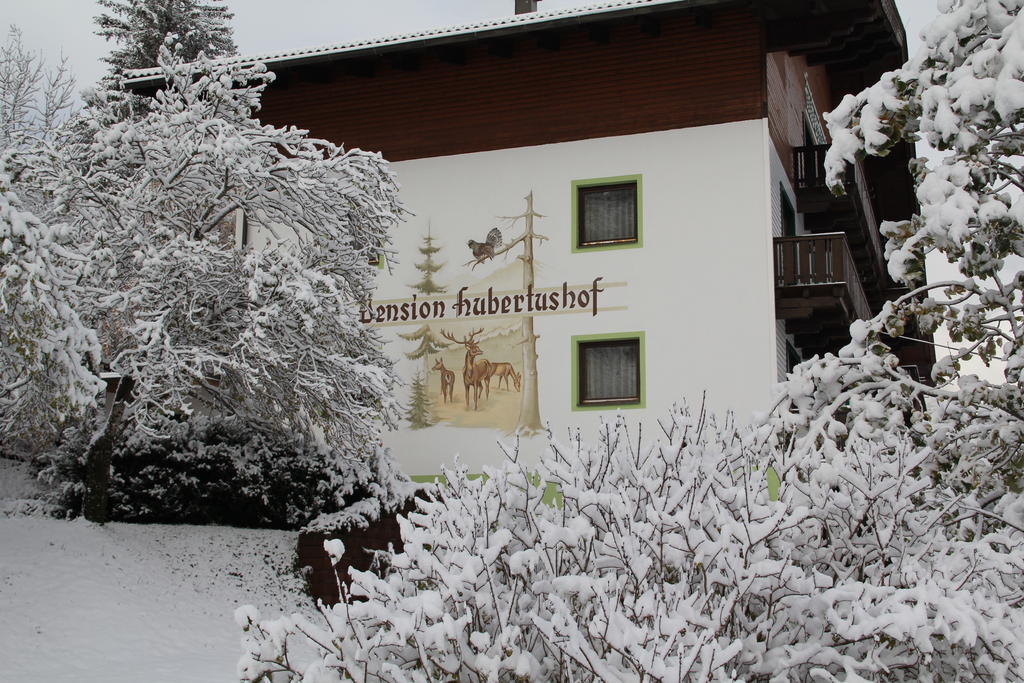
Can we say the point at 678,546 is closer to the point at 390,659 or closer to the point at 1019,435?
the point at 390,659

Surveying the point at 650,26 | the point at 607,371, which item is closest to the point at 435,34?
the point at 650,26

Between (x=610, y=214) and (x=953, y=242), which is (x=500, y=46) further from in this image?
(x=953, y=242)

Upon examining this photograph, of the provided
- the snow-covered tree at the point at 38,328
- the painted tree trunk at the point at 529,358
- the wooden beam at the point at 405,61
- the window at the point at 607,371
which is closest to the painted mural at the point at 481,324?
the painted tree trunk at the point at 529,358

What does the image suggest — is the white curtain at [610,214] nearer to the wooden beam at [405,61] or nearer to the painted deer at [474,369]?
the painted deer at [474,369]

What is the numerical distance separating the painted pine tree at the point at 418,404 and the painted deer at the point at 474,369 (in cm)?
74

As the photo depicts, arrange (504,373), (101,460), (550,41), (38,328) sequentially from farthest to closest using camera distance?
(550,41)
(504,373)
(101,460)
(38,328)

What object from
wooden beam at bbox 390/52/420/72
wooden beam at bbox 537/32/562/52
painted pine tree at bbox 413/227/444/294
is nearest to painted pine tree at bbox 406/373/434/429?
painted pine tree at bbox 413/227/444/294

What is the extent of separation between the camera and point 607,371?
20.0 meters

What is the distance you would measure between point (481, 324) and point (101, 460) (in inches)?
251

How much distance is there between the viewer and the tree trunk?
17.7 m

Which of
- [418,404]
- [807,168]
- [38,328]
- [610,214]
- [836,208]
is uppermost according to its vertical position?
[807,168]

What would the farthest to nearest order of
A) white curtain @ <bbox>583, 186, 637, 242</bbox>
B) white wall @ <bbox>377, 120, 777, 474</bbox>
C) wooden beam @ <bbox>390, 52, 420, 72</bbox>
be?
1. wooden beam @ <bbox>390, 52, 420, 72</bbox>
2. white curtain @ <bbox>583, 186, 637, 242</bbox>
3. white wall @ <bbox>377, 120, 777, 474</bbox>

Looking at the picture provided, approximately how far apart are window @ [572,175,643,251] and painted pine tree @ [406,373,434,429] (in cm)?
339

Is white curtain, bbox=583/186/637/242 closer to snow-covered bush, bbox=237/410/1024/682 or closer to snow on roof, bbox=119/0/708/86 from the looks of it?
snow on roof, bbox=119/0/708/86
